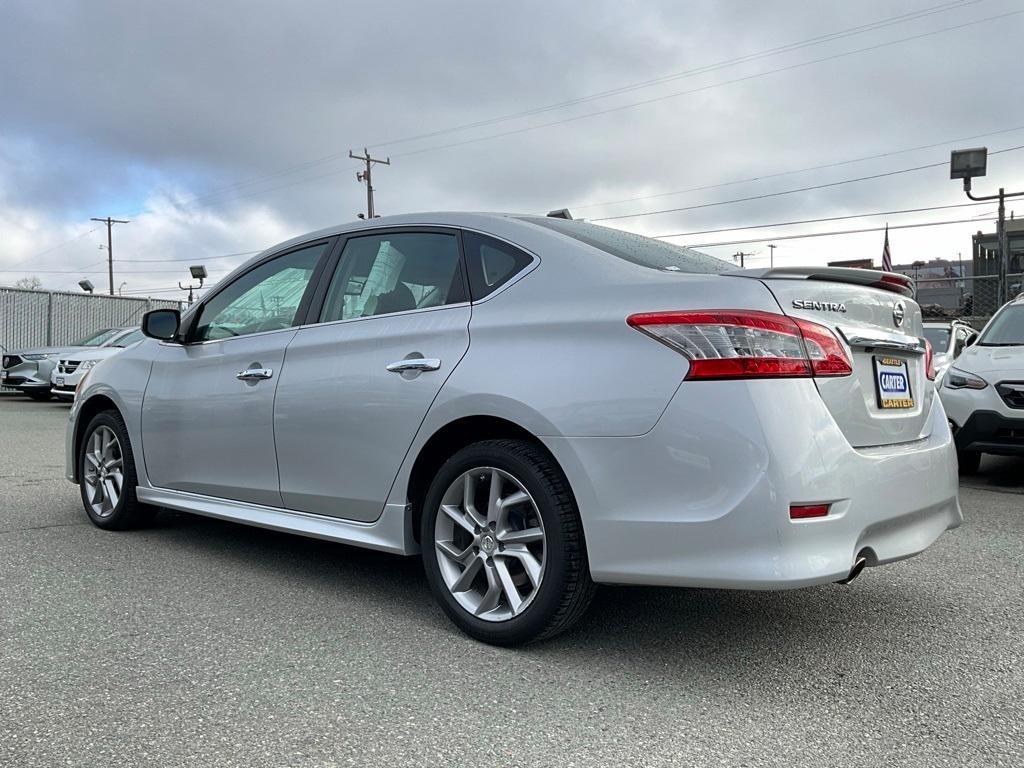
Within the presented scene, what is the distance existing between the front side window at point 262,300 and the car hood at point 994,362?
5.50 meters

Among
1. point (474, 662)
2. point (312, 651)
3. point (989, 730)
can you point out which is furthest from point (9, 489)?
point (989, 730)

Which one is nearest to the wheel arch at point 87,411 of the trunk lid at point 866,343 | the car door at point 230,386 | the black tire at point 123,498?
the black tire at point 123,498

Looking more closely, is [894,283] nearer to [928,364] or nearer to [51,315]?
[928,364]

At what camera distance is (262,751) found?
7.77ft

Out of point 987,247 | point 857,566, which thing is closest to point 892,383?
point 857,566

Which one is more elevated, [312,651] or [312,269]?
[312,269]

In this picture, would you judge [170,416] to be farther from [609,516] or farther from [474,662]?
[609,516]

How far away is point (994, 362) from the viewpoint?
7.15 meters

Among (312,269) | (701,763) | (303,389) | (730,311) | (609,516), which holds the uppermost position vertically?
(312,269)

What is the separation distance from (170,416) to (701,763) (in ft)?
11.2

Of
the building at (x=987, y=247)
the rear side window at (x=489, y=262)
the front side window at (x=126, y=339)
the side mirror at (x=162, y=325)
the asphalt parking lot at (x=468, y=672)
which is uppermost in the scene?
the building at (x=987, y=247)

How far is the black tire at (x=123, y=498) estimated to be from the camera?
16.3 feet

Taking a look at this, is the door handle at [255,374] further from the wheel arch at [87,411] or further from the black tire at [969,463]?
the black tire at [969,463]

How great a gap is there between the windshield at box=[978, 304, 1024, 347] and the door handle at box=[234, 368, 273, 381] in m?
6.49
